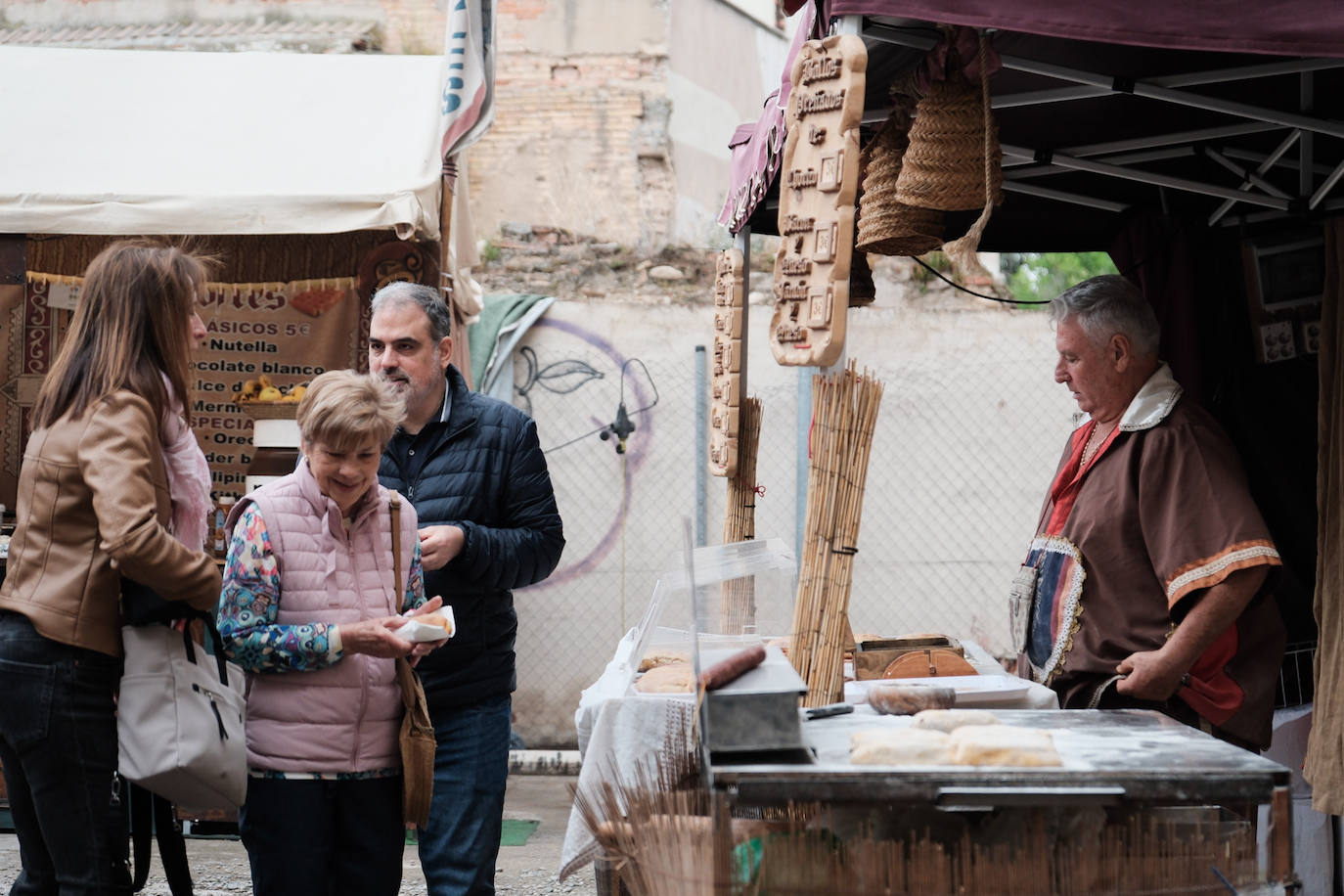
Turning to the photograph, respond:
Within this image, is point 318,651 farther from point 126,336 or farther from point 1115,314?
point 1115,314

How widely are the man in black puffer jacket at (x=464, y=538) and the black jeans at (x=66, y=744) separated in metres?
0.77

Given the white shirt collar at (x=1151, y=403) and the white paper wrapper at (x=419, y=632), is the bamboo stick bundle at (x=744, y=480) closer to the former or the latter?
the white shirt collar at (x=1151, y=403)

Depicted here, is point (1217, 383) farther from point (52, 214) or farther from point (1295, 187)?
point (52, 214)

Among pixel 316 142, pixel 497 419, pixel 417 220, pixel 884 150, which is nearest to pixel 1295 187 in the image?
pixel 884 150

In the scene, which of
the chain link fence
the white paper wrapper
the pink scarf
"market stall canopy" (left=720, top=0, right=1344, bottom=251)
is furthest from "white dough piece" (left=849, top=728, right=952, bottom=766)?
the chain link fence

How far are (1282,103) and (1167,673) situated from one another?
1.87m

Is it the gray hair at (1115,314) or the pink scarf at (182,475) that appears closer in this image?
the pink scarf at (182,475)

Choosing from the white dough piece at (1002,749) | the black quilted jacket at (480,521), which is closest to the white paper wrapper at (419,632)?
the black quilted jacket at (480,521)

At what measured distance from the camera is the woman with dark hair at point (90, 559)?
9.20 ft

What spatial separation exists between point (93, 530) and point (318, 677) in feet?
1.93

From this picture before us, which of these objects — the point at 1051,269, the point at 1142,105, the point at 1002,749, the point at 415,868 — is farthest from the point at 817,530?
the point at 1051,269

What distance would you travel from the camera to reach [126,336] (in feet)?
9.55

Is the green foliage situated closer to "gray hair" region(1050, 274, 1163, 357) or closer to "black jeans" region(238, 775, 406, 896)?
"gray hair" region(1050, 274, 1163, 357)

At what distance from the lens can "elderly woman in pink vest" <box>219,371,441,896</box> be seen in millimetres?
2807
